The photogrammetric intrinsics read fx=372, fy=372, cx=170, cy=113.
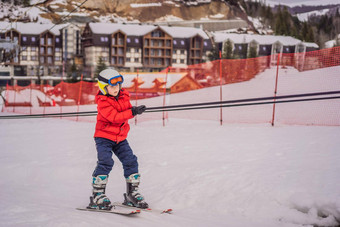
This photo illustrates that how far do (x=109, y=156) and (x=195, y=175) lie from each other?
2.44 meters

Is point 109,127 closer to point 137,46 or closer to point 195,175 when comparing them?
point 195,175

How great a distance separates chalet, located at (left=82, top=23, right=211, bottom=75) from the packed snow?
50090 mm

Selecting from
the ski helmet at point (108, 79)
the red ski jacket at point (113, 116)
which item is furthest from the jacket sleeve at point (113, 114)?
the ski helmet at point (108, 79)

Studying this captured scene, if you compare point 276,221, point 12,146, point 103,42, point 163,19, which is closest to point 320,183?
point 276,221

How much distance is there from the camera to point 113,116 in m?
4.21

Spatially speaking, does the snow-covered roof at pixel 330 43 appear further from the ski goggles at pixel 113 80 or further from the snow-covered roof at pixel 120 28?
the ski goggles at pixel 113 80

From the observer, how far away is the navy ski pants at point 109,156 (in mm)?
4312

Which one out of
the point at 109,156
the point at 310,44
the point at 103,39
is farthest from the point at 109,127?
the point at 310,44

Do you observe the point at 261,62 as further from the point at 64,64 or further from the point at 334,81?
the point at 64,64

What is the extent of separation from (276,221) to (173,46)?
202ft

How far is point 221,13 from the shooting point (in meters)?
117

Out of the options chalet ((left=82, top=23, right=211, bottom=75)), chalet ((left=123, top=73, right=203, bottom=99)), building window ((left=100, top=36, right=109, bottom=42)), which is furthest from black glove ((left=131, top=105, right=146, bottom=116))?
building window ((left=100, top=36, right=109, bottom=42))

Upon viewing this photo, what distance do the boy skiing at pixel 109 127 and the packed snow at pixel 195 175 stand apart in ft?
1.32

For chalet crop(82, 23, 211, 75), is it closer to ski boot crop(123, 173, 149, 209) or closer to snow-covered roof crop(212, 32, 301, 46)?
snow-covered roof crop(212, 32, 301, 46)
